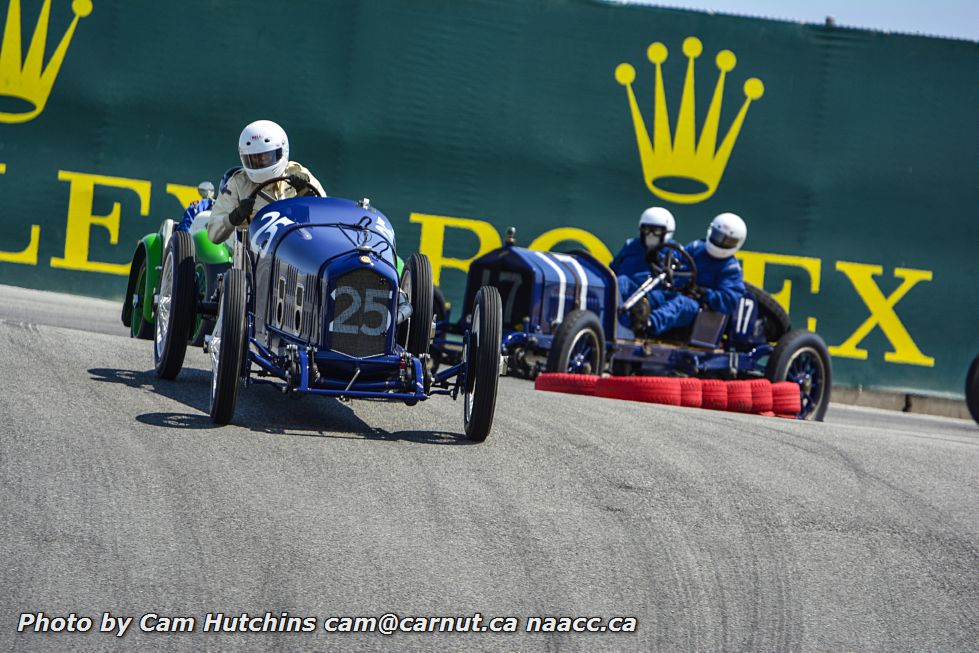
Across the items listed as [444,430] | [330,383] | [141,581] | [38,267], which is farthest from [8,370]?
[38,267]

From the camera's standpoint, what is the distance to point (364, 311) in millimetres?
6246

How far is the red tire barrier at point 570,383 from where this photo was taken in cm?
924

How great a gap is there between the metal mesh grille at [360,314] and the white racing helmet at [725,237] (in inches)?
228

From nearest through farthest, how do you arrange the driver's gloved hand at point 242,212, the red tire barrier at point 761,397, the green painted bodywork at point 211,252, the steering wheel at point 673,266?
the driver's gloved hand at point 242,212 → the green painted bodywork at point 211,252 → the red tire barrier at point 761,397 → the steering wheel at point 673,266

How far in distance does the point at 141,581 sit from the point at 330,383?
2.10 m

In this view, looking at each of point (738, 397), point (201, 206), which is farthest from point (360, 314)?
point (738, 397)

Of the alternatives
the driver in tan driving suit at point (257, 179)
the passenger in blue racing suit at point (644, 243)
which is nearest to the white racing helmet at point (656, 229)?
the passenger in blue racing suit at point (644, 243)

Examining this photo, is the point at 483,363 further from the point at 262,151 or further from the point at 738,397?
the point at 738,397

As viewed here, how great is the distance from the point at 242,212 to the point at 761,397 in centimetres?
442

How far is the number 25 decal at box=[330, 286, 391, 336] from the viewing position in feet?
20.3

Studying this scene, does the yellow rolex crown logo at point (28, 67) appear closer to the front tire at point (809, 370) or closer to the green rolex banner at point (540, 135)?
the green rolex banner at point (540, 135)

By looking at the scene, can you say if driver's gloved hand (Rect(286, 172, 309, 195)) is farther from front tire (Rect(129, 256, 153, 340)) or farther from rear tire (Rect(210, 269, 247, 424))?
front tire (Rect(129, 256, 153, 340))

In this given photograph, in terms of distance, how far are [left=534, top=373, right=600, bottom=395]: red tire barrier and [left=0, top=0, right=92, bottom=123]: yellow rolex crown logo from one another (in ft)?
20.6

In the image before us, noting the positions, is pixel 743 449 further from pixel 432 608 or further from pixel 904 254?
pixel 904 254
